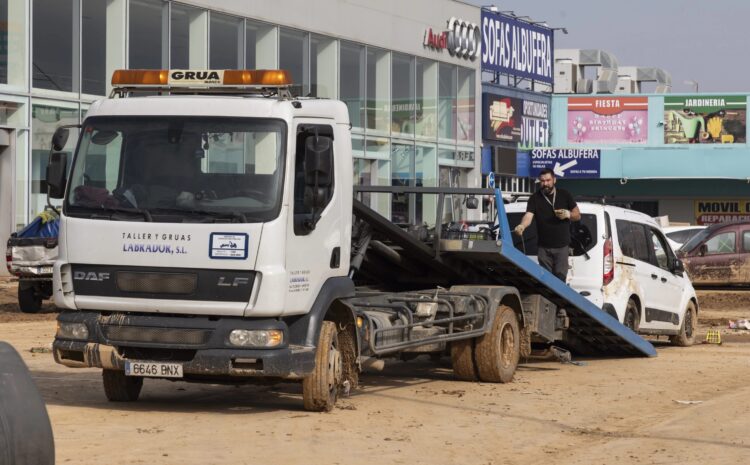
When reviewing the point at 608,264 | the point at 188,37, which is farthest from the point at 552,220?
the point at 188,37

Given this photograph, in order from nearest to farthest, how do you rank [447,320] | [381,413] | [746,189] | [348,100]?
1. [381,413]
2. [447,320]
3. [348,100]
4. [746,189]

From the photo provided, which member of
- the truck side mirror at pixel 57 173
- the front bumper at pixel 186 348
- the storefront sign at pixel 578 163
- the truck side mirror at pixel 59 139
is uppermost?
the storefront sign at pixel 578 163

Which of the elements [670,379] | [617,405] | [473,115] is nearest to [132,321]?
[617,405]

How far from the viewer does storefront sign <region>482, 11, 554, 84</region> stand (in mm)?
54375

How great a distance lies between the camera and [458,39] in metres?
49.0

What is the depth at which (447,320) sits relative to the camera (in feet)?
43.4

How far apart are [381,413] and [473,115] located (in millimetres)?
40285

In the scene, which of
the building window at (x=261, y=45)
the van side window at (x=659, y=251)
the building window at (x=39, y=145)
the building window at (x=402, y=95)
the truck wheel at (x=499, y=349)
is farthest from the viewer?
the building window at (x=402, y=95)

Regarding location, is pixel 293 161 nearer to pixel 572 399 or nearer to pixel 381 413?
pixel 381 413

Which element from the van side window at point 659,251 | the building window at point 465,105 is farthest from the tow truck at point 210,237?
the building window at point 465,105

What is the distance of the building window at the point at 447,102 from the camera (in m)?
48.2

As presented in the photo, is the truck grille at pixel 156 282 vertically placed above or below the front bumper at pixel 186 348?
above

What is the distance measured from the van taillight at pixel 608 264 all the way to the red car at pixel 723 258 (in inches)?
576

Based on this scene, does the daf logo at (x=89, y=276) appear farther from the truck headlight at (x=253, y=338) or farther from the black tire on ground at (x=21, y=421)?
the black tire on ground at (x=21, y=421)
